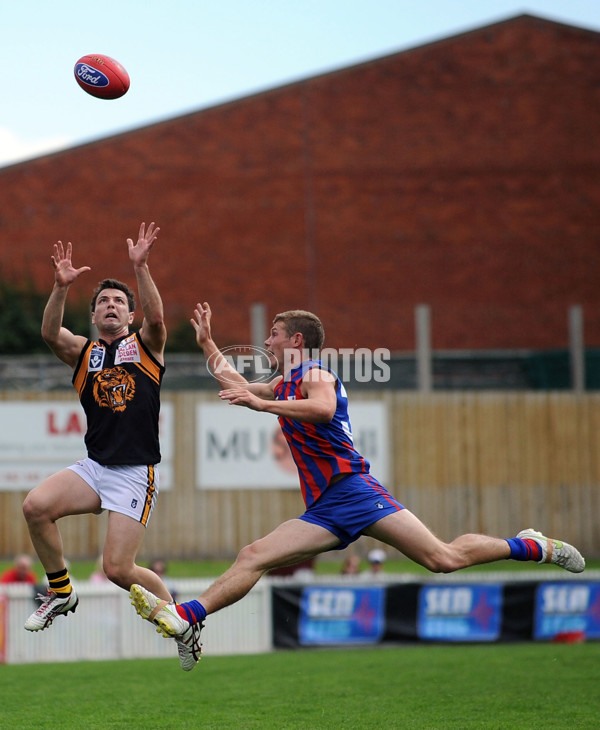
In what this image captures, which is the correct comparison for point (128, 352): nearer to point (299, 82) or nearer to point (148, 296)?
point (148, 296)

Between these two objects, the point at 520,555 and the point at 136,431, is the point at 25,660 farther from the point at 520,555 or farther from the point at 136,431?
the point at 520,555

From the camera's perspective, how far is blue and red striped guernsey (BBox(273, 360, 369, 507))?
Result: 746cm

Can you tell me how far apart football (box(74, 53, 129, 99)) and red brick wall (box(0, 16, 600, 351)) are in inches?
797

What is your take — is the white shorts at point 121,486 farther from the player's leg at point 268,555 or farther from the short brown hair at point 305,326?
the short brown hair at point 305,326

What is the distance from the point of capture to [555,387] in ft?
80.6

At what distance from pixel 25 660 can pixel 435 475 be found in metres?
10.7

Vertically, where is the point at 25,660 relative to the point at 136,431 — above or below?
below

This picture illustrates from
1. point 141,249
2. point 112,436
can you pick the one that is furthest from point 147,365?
point 141,249

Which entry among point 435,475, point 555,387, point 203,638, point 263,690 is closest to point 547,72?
point 555,387

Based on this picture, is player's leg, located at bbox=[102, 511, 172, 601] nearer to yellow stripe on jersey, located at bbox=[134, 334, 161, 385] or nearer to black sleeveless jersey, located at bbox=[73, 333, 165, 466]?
black sleeveless jersey, located at bbox=[73, 333, 165, 466]

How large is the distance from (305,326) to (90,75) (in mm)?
3183

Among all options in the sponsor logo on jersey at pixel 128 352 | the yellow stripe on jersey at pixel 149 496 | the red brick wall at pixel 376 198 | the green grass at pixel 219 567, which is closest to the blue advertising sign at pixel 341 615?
the green grass at pixel 219 567

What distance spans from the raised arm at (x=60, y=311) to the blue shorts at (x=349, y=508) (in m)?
2.18

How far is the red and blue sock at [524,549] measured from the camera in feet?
25.9
